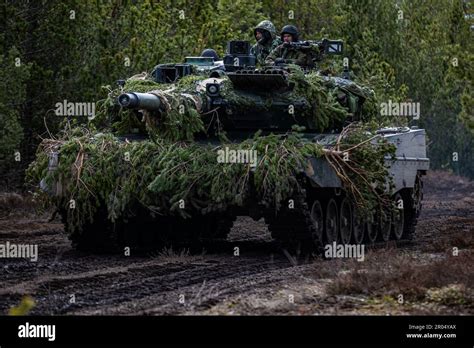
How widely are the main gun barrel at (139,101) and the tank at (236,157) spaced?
0.05ft

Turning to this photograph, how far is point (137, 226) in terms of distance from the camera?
52.6 feet

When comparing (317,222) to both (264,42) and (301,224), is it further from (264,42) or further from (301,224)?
(264,42)

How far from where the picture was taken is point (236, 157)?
14.5 m

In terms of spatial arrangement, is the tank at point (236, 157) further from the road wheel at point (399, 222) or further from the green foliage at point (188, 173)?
the road wheel at point (399, 222)

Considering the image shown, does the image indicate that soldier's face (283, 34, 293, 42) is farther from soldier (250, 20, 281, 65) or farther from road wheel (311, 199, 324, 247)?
road wheel (311, 199, 324, 247)

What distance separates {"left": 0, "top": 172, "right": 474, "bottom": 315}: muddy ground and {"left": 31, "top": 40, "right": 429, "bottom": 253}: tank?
0.56m

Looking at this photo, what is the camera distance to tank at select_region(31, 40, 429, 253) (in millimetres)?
14430

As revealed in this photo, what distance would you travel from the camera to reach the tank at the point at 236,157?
14430 mm

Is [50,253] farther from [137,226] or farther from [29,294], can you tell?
[29,294]

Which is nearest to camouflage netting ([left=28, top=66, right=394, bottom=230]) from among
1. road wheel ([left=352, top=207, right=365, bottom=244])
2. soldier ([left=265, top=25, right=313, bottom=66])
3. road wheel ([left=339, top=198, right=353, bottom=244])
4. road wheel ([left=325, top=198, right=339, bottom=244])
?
road wheel ([left=325, top=198, right=339, bottom=244])

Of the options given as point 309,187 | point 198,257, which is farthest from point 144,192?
point 309,187

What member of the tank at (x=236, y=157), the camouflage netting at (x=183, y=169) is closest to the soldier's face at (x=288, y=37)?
the tank at (x=236, y=157)

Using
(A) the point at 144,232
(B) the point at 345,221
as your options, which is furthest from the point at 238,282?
(B) the point at 345,221

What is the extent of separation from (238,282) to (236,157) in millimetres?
2736
